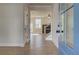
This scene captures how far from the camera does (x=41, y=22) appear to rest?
67.6 ft

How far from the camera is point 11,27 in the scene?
7.59 meters

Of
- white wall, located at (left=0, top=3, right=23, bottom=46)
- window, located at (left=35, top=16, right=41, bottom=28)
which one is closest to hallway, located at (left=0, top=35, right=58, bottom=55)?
white wall, located at (left=0, top=3, right=23, bottom=46)

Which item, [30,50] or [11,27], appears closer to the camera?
[30,50]

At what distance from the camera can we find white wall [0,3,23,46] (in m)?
7.54

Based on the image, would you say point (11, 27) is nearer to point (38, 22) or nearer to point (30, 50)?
point (30, 50)

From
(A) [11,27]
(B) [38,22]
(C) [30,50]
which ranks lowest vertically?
(C) [30,50]

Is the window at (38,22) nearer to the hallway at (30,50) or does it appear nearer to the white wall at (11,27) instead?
the white wall at (11,27)

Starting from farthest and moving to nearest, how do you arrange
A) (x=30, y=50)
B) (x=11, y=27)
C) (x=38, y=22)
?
(x=38, y=22), (x=11, y=27), (x=30, y=50)

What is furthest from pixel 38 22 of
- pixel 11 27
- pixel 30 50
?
pixel 30 50

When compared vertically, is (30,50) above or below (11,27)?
below

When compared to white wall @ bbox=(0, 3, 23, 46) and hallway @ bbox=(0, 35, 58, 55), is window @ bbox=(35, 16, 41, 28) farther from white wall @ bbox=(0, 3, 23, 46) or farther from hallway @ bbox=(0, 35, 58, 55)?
hallway @ bbox=(0, 35, 58, 55)
